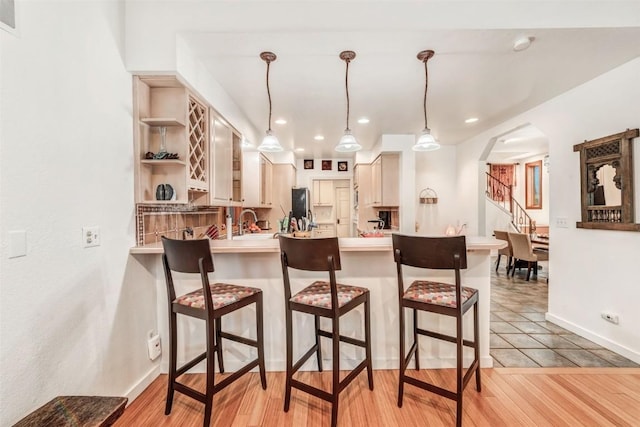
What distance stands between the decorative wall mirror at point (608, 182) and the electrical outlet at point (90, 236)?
3.96 metres

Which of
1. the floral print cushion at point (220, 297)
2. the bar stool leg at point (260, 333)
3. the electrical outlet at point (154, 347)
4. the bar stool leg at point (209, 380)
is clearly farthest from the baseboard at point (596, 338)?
the electrical outlet at point (154, 347)

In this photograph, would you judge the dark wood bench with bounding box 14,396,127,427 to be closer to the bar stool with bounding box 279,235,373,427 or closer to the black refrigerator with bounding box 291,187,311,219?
the bar stool with bounding box 279,235,373,427

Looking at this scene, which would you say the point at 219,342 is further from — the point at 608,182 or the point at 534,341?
the point at 608,182

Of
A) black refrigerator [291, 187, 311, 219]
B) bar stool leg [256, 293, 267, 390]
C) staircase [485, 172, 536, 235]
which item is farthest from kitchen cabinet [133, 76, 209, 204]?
staircase [485, 172, 536, 235]

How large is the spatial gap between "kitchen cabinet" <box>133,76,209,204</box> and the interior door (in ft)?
15.3

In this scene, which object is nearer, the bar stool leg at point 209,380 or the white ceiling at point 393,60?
the bar stool leg at point 209,380

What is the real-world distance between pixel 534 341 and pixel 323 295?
92.1 inches

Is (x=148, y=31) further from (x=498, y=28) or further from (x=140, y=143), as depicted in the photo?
(x=498, y=28)

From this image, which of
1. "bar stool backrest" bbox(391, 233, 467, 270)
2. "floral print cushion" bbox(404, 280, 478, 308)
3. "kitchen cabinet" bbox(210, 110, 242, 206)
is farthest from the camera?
"kitchen cabinet" bbox(210, 110, 242, 206)

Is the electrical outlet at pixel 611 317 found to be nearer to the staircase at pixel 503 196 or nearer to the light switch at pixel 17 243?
the light switch at pixel 17 243

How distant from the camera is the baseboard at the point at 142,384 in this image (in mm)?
1741

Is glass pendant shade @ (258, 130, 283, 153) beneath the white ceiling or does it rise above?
beneath

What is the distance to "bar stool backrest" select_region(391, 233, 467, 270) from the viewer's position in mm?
1398

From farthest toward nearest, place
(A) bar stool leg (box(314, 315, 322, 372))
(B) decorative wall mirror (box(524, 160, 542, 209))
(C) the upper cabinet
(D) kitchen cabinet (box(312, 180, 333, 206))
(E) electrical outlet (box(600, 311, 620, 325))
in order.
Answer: (B) decorative wall mirror (box(524, 160, 542, 209)) < (D) kitchen cabinet (box(312, 180, 333, 206)) < (C) the upper cabinet < (E) electrical outlet (box(600, 311, 620, 325)) < (A) bar stool leg (box(314, 315, 322, 372))
